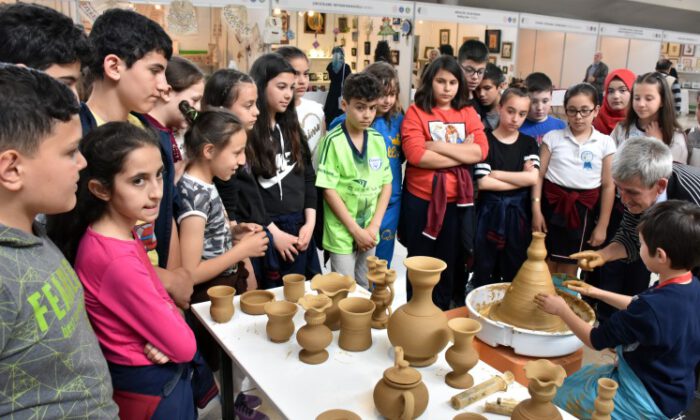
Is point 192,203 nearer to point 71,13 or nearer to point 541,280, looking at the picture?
point 541,280

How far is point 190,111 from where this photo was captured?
219cm

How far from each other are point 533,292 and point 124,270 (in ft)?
4.74

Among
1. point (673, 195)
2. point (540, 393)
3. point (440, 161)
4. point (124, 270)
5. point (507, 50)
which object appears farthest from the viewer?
point (507, 50)

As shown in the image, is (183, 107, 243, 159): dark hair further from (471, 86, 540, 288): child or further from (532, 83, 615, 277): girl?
(532, 83, 615, 277): girl

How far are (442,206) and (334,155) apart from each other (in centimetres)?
70

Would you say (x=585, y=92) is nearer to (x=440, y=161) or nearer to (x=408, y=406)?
(x=440, y=161)

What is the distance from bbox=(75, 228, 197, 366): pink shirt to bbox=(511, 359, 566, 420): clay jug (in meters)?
0.91

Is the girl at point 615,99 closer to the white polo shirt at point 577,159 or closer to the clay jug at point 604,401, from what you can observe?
the white polo shirt at point 577,159

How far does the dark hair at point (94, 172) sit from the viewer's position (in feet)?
4.71

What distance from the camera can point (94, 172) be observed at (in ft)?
4.72

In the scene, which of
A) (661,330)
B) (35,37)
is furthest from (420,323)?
(35,37)

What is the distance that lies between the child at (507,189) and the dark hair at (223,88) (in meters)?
1.52

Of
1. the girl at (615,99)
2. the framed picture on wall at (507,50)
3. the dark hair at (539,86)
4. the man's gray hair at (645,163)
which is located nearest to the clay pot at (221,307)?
the man's gray hair at (645,163)

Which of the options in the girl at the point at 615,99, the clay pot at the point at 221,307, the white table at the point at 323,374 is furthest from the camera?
the girl at the point at 615,99
